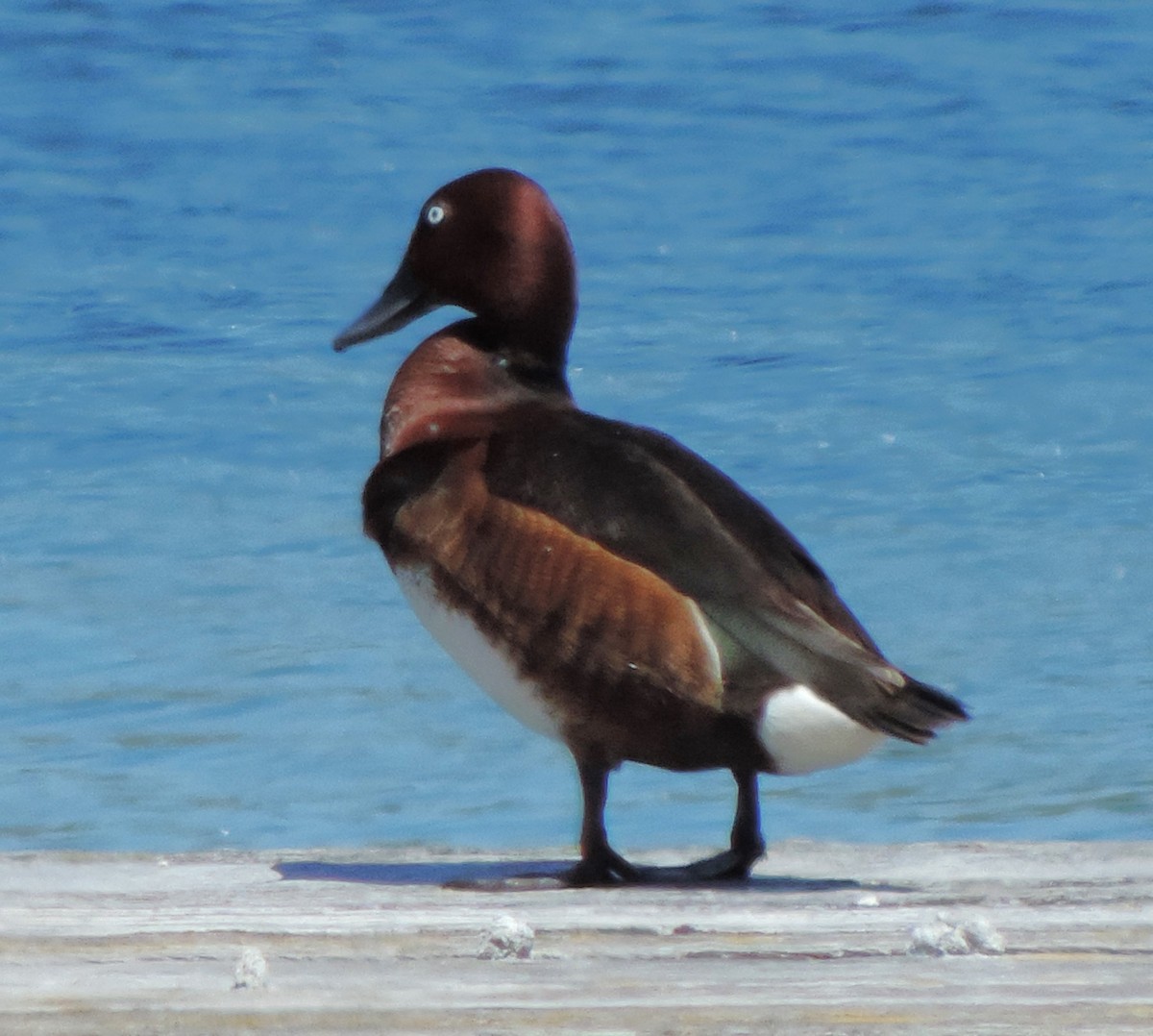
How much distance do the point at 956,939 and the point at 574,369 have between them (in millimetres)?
6588

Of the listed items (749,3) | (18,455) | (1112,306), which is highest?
(749,3)

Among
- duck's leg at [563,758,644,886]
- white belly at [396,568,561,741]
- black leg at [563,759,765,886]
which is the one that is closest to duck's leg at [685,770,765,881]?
black leg at [563,759,765,886]

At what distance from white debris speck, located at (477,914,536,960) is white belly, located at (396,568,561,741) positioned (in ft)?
1.86

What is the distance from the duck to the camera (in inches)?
112

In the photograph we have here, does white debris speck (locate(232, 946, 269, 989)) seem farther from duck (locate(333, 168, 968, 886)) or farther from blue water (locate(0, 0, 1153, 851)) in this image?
blue water (locate(0, 0, 1153, 851))

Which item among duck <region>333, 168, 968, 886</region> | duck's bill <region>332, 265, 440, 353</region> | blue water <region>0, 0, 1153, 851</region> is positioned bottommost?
blue water <region>0, 0, 1153, 851</region>

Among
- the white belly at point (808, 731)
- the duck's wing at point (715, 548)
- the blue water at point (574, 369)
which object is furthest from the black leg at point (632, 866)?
the blue water at point (574, 369)

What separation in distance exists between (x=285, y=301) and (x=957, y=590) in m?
4.17

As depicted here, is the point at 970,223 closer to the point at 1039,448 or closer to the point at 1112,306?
the point at 1112,306

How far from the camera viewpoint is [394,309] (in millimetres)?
3549

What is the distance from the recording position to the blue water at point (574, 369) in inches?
211

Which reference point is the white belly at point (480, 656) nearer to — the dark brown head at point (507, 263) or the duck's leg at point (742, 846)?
the duck's leg at point (742, 846)

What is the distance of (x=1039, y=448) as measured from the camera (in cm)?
824

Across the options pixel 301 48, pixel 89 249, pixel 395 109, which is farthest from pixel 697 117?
pixel 89 249
